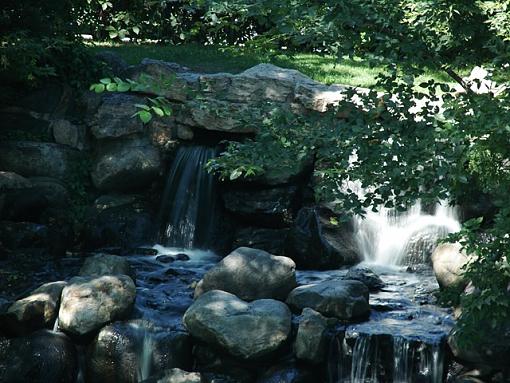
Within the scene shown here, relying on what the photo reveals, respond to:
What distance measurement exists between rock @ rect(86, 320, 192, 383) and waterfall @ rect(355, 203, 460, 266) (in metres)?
3.94

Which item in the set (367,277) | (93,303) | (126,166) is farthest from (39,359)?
(126,166)

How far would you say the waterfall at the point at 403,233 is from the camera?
1165 centimetres

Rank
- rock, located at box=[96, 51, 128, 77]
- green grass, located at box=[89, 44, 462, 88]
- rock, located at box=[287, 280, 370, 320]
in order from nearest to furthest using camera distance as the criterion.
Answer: rock, located at box=[287, 280, 370, 320] < rock, located at box=[96, 51, 128, 77] < green grass, located at box=[89, 44, 462, 88]

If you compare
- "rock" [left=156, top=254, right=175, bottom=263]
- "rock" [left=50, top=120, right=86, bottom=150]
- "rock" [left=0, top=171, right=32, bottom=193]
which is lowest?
"rock" [left=156, top=254, right=175, bottom=263]

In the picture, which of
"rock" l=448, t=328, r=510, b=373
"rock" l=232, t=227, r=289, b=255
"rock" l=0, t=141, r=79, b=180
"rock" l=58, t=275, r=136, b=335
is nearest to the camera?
"rock" l=448, t=328, r=510, b=373

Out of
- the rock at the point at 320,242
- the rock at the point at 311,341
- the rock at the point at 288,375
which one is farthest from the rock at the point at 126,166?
the rock at the point at 288,375

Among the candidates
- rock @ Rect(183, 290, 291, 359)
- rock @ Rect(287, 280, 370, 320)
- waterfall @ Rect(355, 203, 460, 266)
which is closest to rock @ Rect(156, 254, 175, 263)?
waterfall @ Rect(355, 203, 460, 266)

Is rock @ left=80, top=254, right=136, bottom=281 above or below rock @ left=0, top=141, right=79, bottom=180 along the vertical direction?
below

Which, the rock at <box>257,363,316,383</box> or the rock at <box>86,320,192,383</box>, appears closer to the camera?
the rock at <box>257,363,316,383</box>

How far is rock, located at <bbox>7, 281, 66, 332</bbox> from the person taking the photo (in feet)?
30.4

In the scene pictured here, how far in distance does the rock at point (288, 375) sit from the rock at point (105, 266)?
276 centimetres

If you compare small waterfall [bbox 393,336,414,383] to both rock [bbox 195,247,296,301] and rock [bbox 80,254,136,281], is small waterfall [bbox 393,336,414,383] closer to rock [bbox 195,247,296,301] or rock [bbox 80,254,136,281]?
rock [bbox 195,247,296,301]

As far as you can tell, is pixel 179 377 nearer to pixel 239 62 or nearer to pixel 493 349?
pixel 493 349

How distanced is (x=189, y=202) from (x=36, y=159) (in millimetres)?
2672
